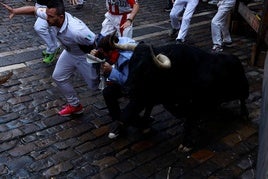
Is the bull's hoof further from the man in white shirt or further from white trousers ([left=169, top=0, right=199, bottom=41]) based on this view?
white trousers ([left=169, top=0, right=199, bottom=41])

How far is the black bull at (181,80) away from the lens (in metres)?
4.12

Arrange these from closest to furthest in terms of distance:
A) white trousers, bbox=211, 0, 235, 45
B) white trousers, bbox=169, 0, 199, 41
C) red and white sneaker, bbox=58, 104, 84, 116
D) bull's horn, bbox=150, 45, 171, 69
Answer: bull's horn, bbox=150, 45, 171, 69 → red and white sneaker, bbox=58, 104, 84, 116 → white trousers, bbox=211, 0, 235, 45 → white trousers, bbox=169, 0, 199, 41

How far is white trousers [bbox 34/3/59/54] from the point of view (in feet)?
23.7

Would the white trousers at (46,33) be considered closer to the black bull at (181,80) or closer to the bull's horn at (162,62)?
the black bull at (181,80)

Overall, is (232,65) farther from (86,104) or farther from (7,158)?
(7,158)

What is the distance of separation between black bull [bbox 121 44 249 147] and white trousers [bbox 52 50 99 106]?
0.73m

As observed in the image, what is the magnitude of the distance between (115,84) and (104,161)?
3.12ft

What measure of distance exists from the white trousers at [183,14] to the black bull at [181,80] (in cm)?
371

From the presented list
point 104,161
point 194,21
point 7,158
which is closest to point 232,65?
point 104,161

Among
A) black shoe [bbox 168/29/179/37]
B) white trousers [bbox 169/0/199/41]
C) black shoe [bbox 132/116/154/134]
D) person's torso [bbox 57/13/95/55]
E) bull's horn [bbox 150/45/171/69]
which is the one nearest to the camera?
bull's horn [bbox 150/45/171/69]

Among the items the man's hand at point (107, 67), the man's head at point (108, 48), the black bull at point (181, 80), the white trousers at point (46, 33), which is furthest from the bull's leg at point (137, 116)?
the white trousers at point (46, 33)

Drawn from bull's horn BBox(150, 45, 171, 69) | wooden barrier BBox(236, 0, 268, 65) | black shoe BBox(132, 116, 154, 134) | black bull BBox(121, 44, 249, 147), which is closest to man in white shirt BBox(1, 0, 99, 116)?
black shoe BBox(132, 116, 154, 134)

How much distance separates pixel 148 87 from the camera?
13.7 ft

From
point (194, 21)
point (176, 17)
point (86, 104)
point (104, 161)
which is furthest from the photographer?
point (194, 21)
